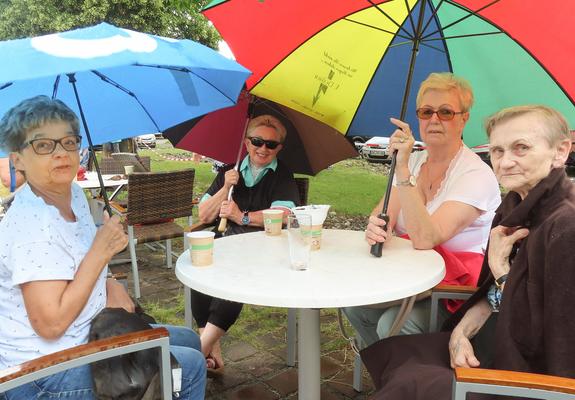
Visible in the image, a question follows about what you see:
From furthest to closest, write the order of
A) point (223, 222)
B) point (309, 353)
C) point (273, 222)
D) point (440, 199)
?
1. point (223, 222)
2. point (273, 222)
3. point (440, 199)
4. point (309, 353)

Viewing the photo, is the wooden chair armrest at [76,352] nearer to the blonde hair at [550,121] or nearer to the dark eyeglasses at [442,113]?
the blonde hair at [550,121]

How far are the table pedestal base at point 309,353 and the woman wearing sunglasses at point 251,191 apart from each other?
101cm

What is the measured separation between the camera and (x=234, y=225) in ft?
10.7

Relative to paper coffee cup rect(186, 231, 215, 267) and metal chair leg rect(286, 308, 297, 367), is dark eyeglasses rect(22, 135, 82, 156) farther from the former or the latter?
metal chair leg rect(286, 308, 297, 367)

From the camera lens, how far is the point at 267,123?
10.7 ft

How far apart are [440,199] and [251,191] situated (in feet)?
4.38

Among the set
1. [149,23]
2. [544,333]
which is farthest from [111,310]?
[149,23]

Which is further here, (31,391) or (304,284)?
(304,284)

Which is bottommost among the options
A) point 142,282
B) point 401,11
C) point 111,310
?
point 142,282

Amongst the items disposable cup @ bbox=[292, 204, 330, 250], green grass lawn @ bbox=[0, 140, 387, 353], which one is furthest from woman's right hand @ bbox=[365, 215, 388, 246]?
green grass lawn @ bbox=[0, 140, 387, 353]

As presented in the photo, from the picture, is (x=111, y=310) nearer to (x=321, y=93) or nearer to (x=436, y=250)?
(x=436, y=250)

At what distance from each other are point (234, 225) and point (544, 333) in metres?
2.12

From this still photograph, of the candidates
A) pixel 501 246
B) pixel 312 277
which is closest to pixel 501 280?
pixel 501 246

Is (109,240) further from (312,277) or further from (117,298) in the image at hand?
(312,277)
